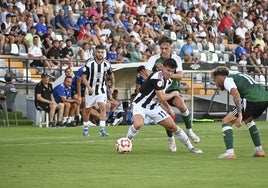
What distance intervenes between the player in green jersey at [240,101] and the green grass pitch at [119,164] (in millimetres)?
380

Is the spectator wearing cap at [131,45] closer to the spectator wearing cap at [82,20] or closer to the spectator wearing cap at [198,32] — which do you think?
the spectator wearing cap at [82,20]

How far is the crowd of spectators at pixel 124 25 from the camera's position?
3384 centimetres

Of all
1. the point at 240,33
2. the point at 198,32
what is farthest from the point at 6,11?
the point at 240,33

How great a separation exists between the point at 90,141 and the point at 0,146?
2.92 meters

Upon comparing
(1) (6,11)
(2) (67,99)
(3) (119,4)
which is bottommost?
(2) (67,99)

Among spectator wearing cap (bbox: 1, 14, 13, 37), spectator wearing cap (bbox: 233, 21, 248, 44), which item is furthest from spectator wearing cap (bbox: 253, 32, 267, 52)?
spectator wearing cap (bbox: 1, 14, 13, 37)

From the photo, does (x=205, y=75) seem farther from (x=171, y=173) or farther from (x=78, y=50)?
(x=171, y=173)

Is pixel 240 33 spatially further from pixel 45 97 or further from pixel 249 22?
pixel 45 97

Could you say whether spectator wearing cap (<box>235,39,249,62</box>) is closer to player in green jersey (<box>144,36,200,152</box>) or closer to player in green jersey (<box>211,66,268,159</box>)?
player in green jersey (<box>144,36,200,152</box>)

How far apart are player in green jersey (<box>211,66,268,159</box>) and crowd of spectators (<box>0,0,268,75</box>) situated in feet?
50.7

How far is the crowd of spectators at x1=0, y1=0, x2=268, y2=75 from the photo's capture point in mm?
33844

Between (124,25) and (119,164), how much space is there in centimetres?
2227

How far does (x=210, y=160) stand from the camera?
17156 millimetres

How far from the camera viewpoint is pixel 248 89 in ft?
58.2
